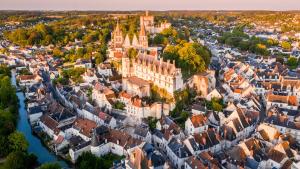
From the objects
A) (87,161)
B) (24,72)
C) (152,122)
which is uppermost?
(24,72)

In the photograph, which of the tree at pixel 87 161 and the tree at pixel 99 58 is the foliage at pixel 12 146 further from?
the tree at pixel 99 58

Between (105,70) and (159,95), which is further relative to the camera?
(105,70)

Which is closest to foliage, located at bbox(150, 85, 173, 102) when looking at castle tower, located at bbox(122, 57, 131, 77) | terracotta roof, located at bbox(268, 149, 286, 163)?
castle tower, located at bbox(122, 57, 131, 77)

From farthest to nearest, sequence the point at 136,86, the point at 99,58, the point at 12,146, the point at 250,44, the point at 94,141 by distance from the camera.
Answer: the point at 250,44
the point at 99,58
the point at 136,86
the point at 12,146
the point at 94,141

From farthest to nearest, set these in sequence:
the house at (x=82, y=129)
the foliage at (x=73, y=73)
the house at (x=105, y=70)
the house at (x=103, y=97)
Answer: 1. the foliage at (x=73, y=73)
2. the house at (x=105, y=70)
3. the house at (x=103, y=97)
4. the house at (x=82, y=129)

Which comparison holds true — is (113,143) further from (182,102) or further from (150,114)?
(182,102)

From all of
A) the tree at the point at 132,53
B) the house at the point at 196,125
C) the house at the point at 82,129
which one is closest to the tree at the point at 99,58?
the tree at the point at 132,53

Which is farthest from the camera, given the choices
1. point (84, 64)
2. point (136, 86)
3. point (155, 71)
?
point (84, 64)

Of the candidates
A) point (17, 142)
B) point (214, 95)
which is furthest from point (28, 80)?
point (214, 95)

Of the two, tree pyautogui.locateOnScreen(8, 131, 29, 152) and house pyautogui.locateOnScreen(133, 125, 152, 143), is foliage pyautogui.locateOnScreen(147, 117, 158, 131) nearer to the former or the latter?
house pyautogui.locateOnScreen(133, 125, 152, 143)

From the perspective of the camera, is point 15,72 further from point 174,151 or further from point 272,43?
point 272,43
